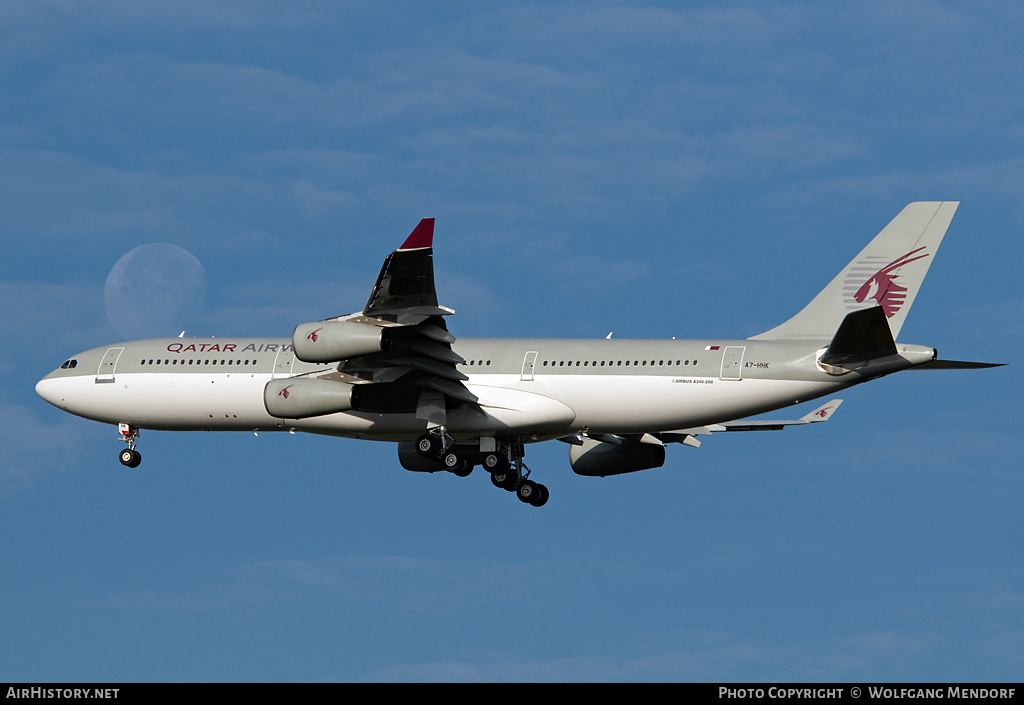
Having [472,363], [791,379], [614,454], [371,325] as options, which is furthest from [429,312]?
[614,454]

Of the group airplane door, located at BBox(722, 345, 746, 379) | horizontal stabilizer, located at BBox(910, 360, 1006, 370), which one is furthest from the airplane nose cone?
horizontal stabilizer, located at BBox(910, 360, 1006, 370)

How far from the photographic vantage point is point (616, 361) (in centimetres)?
3881

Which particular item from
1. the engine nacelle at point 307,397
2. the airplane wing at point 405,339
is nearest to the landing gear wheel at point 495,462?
the airplane wing at point 405,339

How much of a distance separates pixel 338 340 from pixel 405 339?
332 centimetres

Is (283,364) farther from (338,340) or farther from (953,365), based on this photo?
(953,365)

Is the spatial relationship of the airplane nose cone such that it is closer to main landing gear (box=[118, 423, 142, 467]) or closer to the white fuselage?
the white fuselage

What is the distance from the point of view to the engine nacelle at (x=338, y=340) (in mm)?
34250

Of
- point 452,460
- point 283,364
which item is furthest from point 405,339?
point 283,364

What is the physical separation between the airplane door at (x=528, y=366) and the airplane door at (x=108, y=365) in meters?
13.2

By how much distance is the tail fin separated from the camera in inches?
1506

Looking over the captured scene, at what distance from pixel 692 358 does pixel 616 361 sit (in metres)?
2.13

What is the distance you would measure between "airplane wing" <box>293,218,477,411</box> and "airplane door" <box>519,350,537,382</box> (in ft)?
5.15
